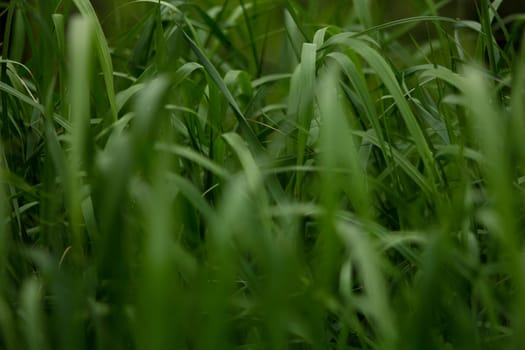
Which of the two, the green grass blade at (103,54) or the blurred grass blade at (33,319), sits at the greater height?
the green grass blade at (103,54)

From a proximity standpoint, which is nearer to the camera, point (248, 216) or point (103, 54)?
point (248, 216)

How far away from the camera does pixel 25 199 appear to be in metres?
1.27

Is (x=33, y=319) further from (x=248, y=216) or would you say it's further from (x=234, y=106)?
(x=234, y=106)

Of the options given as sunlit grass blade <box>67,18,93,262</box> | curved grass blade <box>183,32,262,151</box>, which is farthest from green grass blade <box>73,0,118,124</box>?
sunlit grass blade <box>67,18,93,262</box>

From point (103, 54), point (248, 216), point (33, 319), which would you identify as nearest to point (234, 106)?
point (103, 54)

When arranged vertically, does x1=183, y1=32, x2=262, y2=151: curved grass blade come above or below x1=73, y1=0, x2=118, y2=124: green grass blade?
below

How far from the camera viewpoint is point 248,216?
835mm

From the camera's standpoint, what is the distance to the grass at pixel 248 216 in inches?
31.1

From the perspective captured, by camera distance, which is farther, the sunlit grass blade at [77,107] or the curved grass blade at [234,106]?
the curved grass blade at [234,106]

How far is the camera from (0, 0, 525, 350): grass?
2.59 feet

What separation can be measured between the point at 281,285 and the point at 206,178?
491 millimetres

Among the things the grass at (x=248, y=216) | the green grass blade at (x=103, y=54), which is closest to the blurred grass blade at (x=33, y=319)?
the grass at (x=248, y=216)

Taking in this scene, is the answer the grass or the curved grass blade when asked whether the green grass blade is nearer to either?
the grass

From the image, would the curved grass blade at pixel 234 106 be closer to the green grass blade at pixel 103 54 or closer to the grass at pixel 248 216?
the grass at pixel 248 216
